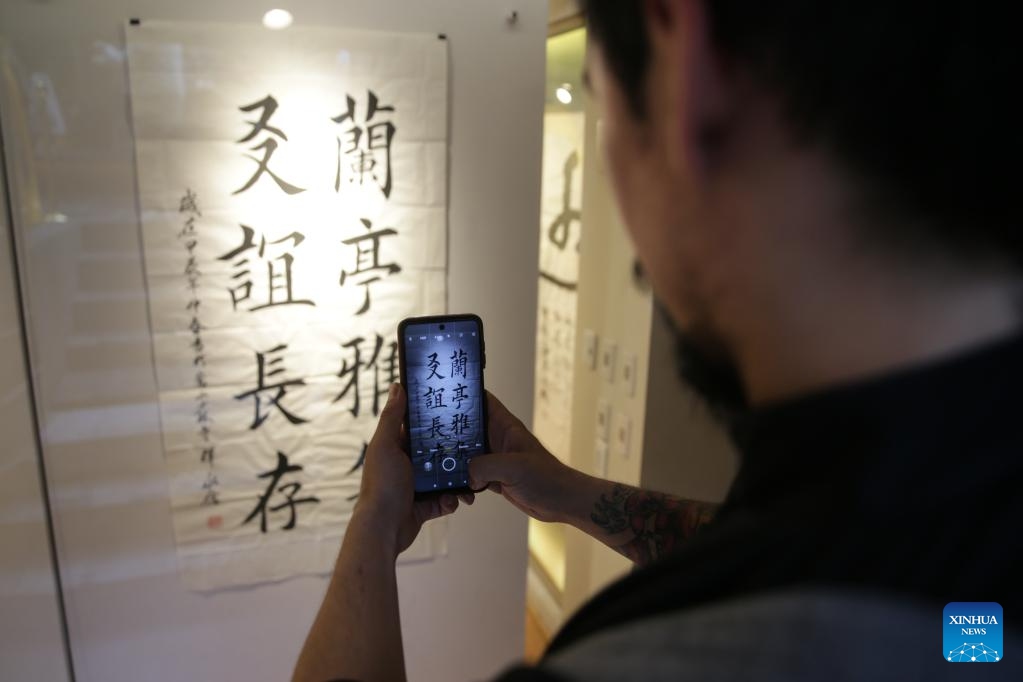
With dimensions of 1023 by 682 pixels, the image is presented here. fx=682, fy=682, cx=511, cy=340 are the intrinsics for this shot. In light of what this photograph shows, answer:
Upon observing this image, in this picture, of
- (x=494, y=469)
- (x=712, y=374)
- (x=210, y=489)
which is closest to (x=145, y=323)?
(x=210, y=489)

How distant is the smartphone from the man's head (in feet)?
1.76

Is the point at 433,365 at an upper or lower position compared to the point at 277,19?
lower

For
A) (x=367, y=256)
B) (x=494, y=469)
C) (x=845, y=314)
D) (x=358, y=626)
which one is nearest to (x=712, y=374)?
(x=845, y=314)

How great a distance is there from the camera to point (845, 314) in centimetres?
33

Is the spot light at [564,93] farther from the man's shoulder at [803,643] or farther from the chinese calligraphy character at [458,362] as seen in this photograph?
the man's shoulder at [803,643]

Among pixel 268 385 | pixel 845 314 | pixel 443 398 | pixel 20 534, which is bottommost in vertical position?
pixel 20 534

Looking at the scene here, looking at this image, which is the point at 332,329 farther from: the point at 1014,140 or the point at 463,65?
the point at 1014,140

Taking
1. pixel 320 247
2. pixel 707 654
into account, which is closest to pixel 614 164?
pixel 707 654

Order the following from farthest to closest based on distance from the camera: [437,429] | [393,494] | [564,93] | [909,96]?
[564,93], [437,429], [393,494], [909,96]

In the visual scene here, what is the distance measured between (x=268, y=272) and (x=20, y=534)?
2.03 ft

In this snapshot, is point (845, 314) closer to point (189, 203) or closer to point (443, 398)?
point (443, 398)

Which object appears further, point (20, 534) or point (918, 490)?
point (20, 534)

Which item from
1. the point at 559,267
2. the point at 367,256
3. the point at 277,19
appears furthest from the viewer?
the point at 559,267

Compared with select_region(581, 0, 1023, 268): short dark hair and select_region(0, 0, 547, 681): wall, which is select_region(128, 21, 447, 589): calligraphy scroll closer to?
select_region(0, 0, 547, 681): wall
